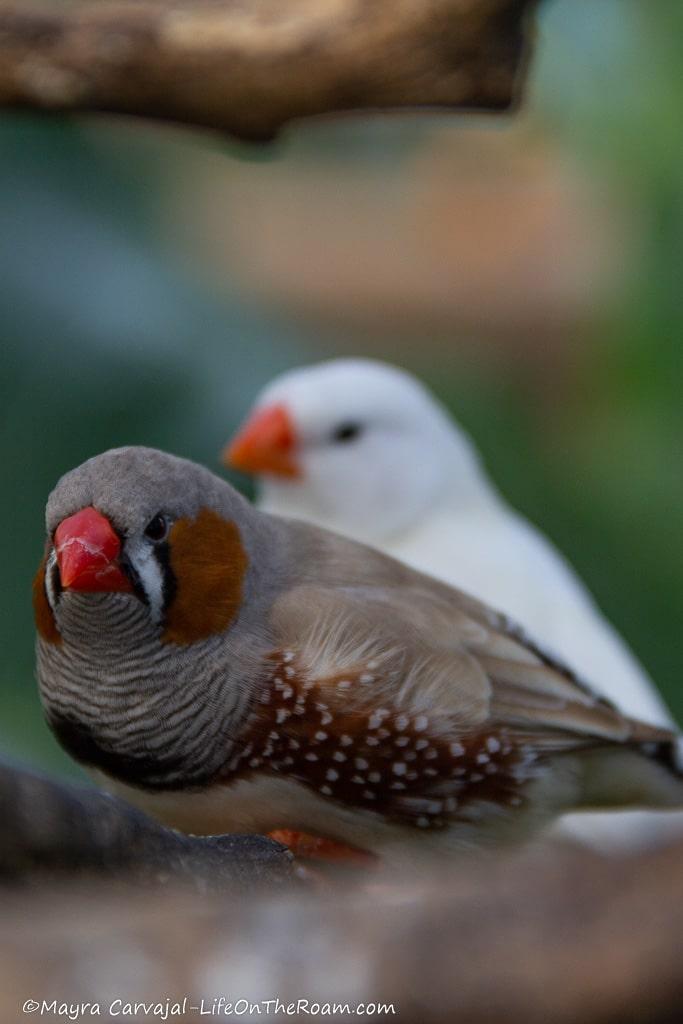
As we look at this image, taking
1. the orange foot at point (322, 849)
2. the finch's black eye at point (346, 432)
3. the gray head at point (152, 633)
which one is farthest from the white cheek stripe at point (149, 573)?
the finch's black eye at point (346, 432)

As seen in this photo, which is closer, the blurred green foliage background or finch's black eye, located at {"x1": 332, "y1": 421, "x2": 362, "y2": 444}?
finch's black eye, located at {"x1": 332, "y1": 421, "x2": 362, "y2": 444}

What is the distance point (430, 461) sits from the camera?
8.22ft

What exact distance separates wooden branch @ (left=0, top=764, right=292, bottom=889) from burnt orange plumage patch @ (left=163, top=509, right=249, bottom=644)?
276mm

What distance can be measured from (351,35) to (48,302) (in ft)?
4.76

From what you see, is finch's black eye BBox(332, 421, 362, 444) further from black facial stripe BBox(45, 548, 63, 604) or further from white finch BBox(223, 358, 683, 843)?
black facial stripe BBox(45, 548, 63, 604)

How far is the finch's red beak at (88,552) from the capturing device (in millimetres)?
1108

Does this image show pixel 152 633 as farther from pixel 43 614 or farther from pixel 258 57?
pixel 258 57

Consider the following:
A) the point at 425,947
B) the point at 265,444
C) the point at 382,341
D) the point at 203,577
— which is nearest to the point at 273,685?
the point at 203,577

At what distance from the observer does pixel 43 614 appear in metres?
1.24

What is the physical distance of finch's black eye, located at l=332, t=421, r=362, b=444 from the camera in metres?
2.47

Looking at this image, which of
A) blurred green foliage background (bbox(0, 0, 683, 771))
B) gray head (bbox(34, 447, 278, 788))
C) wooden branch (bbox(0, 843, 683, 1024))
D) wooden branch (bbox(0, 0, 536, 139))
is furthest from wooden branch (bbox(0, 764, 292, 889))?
blurred green foliage background (bbox(0, 0, 683, 771))

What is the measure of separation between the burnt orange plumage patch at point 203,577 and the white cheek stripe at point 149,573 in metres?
0.01

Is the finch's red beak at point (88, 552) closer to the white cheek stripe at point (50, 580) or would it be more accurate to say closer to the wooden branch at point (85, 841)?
the white cheek stripe at point (50, 580)

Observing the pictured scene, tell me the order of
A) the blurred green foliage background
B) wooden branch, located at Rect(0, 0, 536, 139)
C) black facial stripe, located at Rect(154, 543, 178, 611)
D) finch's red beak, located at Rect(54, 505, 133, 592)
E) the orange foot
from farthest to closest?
the blurred green foliage background
wooden branch, located at Rect(0, 0, 536, 139)
the orange foot
black facial stripe, located at Rect(154, 543, 178, 611)
finch's red beak, located at Rect(54, 505, 133, 592)
